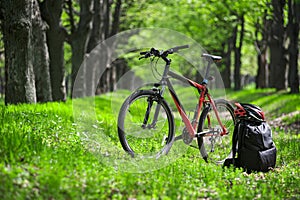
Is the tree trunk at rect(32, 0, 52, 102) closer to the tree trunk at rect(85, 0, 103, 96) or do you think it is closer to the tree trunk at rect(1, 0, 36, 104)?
the tree trunk at rect(1, 0, 36, 104)

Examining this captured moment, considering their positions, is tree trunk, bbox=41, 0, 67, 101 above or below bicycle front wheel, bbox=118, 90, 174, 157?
above

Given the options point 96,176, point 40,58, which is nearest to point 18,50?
point 40,58

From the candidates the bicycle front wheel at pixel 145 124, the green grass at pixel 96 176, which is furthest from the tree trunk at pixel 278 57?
the green grass at pixel 96 176

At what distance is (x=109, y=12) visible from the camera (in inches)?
1045

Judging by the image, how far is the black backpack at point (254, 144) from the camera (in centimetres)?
714

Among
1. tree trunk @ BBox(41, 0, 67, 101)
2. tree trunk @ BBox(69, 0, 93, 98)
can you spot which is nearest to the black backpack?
tree trunk @ BBox(41, 0, 67, 101)

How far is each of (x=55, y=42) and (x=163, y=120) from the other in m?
9.17

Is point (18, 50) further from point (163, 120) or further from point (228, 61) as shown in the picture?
point (228, 61)

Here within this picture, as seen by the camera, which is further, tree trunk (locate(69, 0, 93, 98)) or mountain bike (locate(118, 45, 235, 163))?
tree trunk (locate(69, 0, 93, 98))

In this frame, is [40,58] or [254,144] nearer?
[254,144]

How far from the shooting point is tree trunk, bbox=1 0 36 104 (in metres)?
10.5

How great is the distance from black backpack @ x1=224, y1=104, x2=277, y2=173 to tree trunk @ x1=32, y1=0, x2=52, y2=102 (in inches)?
292

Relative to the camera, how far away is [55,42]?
613 inches

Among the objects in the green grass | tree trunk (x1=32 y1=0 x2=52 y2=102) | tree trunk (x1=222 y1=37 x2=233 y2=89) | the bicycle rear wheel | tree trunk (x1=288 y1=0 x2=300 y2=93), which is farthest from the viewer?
tree trunk (x1=222 y1=37 x2=233 y2=89)
